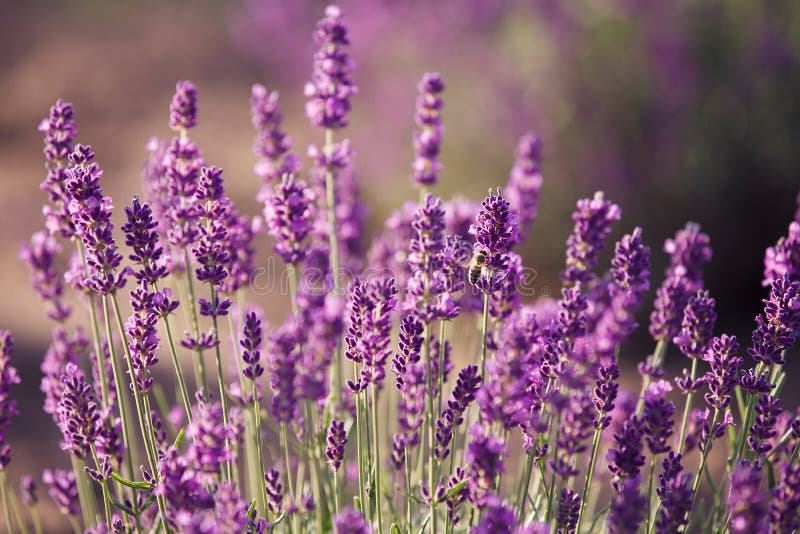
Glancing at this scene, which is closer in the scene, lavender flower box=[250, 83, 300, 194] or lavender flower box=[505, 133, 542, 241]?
lavender flower box=[250, 83, 300, 194]

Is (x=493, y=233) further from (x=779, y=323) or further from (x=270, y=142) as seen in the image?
(x=270, y=142)

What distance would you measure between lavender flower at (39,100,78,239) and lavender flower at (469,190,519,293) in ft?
4.27

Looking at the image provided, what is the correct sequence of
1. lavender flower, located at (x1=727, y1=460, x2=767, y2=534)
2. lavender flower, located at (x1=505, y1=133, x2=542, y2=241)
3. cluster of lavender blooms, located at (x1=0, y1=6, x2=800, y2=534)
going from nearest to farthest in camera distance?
lavender flower, located at (x1=727, y1=460, x2=767, y2=534) → cluster of lavender blooms, located at (x1=0, y1=6, x2=800, y2=534) → lavender flower, located at (x1=505, y1=133, x2=542, y2=241)

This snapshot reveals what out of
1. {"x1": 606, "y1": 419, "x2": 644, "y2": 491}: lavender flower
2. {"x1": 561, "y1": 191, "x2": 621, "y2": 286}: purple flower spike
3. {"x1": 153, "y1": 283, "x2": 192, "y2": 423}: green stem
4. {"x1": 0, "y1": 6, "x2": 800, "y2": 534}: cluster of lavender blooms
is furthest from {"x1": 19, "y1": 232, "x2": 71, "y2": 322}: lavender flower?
{"x1": 606, "y1": 419, "x2": 644, "y2": 491}: lavender flower

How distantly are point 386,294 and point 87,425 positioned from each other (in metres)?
0.86

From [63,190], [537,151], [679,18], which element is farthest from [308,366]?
[679,18]

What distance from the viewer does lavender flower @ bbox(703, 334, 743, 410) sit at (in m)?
2.12

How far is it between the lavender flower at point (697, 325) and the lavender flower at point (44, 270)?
85.7 inches

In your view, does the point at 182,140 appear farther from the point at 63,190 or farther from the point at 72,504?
the point at 72,504

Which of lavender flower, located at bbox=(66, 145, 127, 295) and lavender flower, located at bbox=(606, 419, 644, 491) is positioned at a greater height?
lavender flower, located at bbox=(66, 145, 127, 295)

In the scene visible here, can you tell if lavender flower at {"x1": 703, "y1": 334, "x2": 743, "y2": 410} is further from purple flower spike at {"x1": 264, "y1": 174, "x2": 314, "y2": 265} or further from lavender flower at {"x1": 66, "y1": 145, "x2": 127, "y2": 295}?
lavender flower at {"x1": 66, "y1": 145, "x2": 127, "y2": 295}

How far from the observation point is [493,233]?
80.0 inches

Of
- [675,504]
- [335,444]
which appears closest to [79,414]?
[335,444]

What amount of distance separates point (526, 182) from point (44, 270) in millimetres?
2020
